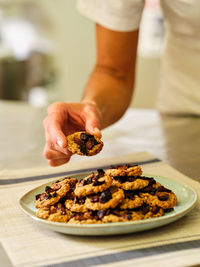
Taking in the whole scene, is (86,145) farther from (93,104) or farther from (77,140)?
(93,104)

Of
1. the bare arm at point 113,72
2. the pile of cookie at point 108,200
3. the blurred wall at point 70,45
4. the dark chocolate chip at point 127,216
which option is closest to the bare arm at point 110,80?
the bare arm at point 113,72

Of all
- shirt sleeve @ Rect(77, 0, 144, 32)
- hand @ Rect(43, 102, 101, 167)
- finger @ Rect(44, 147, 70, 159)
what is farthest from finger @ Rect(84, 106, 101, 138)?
shirt sleeve @ Rect(77, 0, 144, 32)

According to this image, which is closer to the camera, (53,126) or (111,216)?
(111,216)

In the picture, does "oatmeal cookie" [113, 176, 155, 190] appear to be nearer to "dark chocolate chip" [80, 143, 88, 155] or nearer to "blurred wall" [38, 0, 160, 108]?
"dark chocolate chip" [80, 143, 88, 155]

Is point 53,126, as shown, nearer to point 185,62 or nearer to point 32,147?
point 32,147

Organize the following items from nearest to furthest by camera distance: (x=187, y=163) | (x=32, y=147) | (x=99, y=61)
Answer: (x=187, y=163) → (x=32, y=147) → (x=99, y=61)

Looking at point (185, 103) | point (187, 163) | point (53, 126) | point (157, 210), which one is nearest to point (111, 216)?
point (157, 210)

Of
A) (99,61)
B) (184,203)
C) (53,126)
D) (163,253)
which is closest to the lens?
(163,253)

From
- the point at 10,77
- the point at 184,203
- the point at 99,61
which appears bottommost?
the point at 10,77
